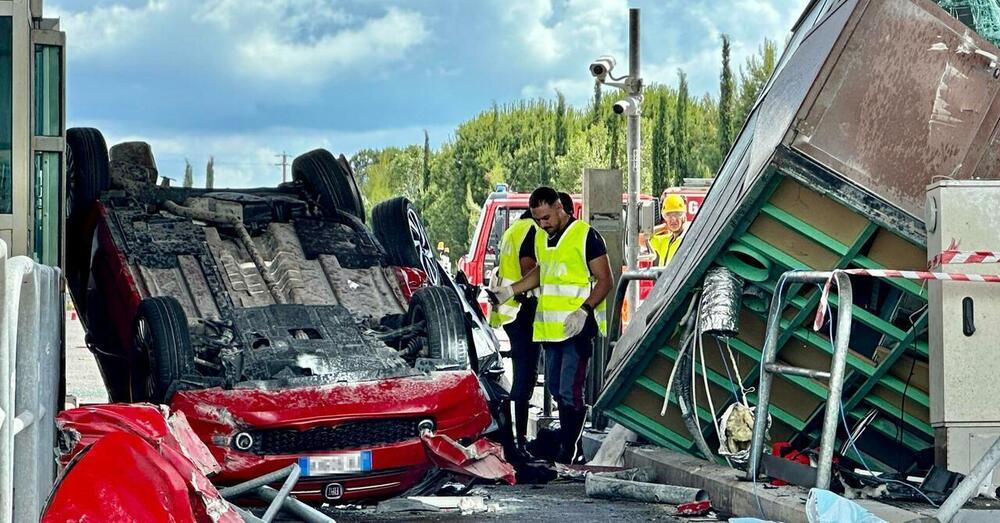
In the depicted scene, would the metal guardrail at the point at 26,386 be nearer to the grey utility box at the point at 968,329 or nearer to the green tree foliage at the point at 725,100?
the grey utility box at the point at 968,329

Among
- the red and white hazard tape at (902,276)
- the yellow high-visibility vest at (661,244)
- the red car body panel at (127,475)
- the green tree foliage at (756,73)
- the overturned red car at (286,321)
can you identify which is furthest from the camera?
the green tree foliage at (756,73)

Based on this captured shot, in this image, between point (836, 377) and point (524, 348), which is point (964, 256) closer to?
point (836, 377)

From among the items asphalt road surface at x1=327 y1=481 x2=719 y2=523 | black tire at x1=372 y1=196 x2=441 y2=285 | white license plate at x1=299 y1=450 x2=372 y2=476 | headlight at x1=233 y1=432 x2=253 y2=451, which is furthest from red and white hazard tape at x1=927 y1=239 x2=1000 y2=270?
black tire at x1=372 y1=196 x2=441 y2=285

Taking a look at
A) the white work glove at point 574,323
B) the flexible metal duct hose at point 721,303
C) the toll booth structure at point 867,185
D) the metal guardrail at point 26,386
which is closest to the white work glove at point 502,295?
the white work glove at point 574,323

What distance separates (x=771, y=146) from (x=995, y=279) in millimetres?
1259

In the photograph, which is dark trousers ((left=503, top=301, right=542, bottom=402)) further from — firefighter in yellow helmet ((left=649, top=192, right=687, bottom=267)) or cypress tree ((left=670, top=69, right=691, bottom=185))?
cypress tree ((left=670, top=69, right=691, bottom=185))

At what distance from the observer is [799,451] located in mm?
7457

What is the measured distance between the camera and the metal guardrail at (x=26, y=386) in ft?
11.0

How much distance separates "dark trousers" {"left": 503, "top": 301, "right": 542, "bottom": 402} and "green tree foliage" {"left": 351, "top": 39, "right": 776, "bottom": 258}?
38.1 metres

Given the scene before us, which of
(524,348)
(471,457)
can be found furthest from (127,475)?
(524,348)

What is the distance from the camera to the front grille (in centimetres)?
732

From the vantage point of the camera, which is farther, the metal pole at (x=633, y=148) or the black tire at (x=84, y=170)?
the metal pole at (x=633, y=148)

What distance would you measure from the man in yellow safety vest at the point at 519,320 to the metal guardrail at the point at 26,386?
4.91 m

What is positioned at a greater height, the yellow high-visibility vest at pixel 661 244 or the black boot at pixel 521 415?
the yellow high-visibility vest at pixel 661 244
